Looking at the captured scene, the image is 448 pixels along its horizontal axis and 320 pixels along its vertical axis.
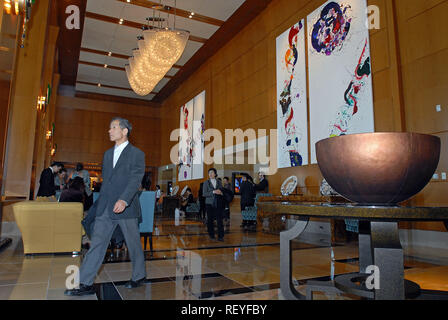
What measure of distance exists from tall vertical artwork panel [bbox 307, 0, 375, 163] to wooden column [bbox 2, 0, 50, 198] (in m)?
5.60

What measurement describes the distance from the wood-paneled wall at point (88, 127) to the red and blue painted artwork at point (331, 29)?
12009 mm

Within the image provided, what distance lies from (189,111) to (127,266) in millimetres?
10843

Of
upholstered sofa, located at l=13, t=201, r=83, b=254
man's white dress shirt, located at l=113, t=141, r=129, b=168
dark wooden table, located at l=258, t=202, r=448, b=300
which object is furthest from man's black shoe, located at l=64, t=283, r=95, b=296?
upholstered sofa, located at l=13, t=201, r=83, b=254

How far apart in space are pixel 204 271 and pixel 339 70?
490 cm

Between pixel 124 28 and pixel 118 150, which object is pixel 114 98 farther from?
pixel 118 150

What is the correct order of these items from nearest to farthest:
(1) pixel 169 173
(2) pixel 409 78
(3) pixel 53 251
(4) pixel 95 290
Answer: (4) pixel 95 290 < (3) pixel 53 251 < (2) pixel 409 78 < (1) pixel 169 173

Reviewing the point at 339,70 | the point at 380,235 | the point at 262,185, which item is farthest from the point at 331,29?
the point at 380,235

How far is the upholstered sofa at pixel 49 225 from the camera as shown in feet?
12.5

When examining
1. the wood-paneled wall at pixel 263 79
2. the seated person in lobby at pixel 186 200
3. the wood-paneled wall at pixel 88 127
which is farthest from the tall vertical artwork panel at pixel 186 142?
the wood-paneled wall at pixel 88 127

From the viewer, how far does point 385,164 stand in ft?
3.97

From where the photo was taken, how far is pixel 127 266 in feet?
10.9
